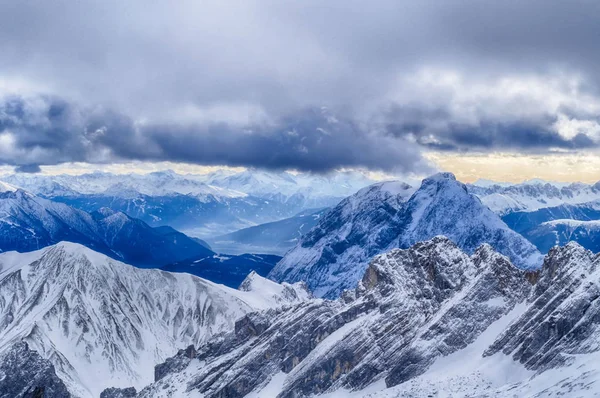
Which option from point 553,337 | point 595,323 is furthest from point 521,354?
point 595,323

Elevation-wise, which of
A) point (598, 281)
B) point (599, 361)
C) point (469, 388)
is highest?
point (598, 281)

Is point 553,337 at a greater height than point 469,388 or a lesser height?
greater

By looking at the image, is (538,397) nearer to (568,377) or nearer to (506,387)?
(568,377)

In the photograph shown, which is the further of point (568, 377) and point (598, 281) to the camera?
point (598, 281)

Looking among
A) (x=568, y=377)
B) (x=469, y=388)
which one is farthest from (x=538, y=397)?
(x=469, y=388)

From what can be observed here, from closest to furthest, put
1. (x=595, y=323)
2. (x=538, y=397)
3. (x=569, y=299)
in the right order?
1. (x=538, y=397)
2. (x=595, y=323)
3. (x=569, y=299)

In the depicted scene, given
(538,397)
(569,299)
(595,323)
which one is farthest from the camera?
(569,299)

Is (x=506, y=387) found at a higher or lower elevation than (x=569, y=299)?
lower

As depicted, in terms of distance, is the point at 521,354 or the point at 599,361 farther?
the point at 521,354

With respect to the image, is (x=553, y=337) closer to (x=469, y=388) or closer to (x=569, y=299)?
(x=569, y=299)
